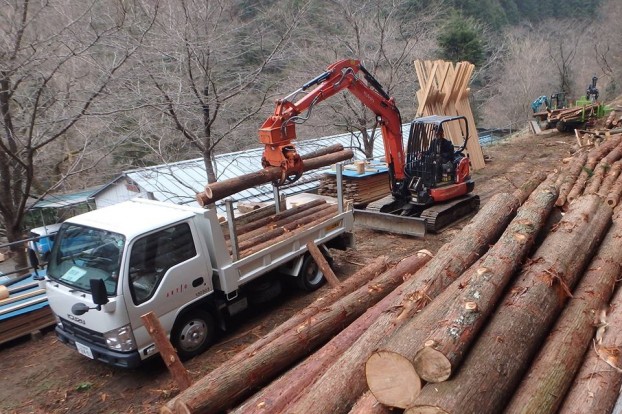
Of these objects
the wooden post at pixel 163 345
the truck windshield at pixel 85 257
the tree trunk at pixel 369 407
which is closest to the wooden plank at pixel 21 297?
the truck windshield at pixel 85 257

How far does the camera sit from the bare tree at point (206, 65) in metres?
9.86

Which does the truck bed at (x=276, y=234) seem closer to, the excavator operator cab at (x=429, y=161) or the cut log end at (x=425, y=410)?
the excavator operator cab at (x=429, y=161)

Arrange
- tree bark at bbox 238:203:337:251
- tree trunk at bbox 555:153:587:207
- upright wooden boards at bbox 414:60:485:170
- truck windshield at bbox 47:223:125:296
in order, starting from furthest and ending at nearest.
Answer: upright wooden boards at bbox 414:60:485:170 < tree trunk at bbox 555:153:587:207 < tree bark at bbox 238:203:337:251 < truck windshield at bbox 47:223:125:296

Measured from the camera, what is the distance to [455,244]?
5.11m

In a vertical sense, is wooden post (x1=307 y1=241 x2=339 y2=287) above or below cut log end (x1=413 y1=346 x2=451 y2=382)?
below

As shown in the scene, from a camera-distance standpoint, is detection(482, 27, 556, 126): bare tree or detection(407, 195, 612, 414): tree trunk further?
detection(482, 27, 556, 126): bare tree

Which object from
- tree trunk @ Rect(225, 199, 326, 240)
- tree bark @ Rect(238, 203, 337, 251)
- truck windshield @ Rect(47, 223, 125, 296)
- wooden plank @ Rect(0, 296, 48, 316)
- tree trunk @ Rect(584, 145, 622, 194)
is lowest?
tree trunk @ Rect(584, 145, 622, 194)

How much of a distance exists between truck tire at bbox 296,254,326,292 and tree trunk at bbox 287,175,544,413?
9.45 ft

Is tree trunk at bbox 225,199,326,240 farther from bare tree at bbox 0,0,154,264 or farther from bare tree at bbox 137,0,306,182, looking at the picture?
bare tree at bbox 0,0,154,264

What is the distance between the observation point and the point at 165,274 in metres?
5.51

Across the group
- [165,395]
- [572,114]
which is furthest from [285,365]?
[572,114]

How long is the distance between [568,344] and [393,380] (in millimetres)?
1532

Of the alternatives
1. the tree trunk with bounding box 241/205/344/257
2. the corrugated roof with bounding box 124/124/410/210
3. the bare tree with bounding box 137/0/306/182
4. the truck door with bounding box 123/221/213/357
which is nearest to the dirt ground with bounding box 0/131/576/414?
the truck door with bounding box 123/221/213/357

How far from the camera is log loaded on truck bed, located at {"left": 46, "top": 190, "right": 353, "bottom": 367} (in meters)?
5.18
